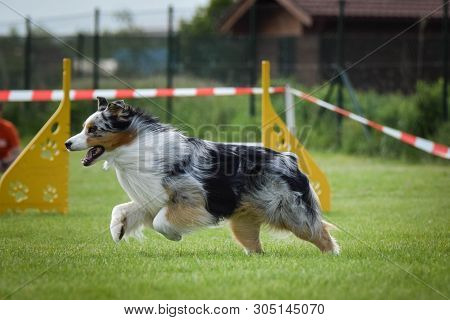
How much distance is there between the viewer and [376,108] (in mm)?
15609

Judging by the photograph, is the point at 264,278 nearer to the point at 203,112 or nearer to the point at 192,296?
the point at 192,296

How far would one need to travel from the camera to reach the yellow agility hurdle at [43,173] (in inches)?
338

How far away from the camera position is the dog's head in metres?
6.23

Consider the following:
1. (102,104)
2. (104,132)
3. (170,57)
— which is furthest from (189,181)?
(170,57)

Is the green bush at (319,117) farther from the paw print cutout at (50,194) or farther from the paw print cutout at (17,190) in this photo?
the paw print cutout at (17,190)

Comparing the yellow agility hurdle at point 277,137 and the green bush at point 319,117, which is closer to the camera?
A: the yellow agility hurdle at point 277,137

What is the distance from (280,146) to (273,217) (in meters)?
2.48

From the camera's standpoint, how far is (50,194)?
8992 millimetres

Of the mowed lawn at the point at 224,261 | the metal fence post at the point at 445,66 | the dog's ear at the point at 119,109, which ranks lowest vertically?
the mowed lawn at the point at 224,261

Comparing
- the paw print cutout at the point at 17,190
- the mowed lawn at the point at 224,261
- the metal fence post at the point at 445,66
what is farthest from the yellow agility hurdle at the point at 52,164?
the metal fence post at the point at 445,66

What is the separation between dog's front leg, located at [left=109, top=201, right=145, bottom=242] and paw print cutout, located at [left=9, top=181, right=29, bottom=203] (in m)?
2.72

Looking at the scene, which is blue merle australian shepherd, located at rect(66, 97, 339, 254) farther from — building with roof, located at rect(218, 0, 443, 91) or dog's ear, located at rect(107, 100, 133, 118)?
building with roof, located at rect(218, 0, 443, 91)

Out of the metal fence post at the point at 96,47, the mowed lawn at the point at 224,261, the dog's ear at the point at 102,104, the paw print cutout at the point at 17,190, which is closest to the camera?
the mowed lawn at the point at 224,261

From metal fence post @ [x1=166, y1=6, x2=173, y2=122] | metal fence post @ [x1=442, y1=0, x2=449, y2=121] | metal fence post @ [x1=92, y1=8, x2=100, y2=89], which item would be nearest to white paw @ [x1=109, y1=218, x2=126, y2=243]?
metal fence post @ [x1=442, y1=0, x2=449, y2=121]
